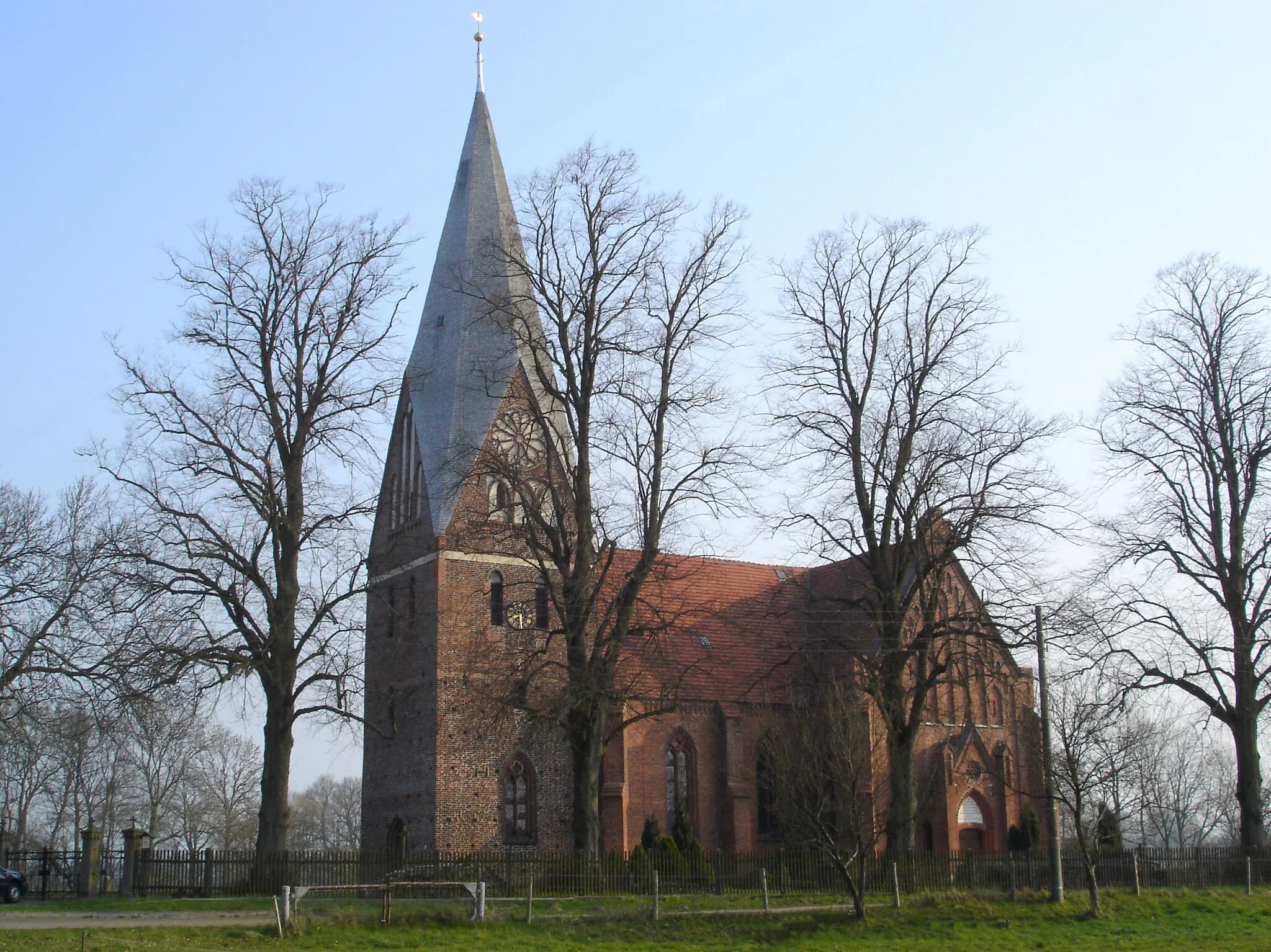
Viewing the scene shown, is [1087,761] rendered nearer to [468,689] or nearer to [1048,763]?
[1048,763]

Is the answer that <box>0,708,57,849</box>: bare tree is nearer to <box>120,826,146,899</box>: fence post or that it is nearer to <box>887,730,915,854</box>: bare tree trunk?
<box>120,826,146,899</box>: fence post

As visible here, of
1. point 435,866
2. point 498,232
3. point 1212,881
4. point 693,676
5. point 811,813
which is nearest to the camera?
point 811,813

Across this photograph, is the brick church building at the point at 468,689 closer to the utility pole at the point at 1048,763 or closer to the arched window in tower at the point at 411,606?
the arched window in tower at the point at 411,606

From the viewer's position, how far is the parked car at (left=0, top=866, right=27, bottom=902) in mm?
29797

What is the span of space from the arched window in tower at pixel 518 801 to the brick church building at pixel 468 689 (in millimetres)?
52

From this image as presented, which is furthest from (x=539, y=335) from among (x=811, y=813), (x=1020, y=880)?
(x=1020, y=880)

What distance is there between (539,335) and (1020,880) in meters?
18.0

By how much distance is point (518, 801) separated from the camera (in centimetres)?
3588

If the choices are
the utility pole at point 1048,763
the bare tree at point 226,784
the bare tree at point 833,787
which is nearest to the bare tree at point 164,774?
the bare tree at point 226,784

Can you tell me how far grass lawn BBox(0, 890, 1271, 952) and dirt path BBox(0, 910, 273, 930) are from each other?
0.79 meters

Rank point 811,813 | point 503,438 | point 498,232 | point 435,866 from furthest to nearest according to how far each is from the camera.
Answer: point 498,232
point 503,438
point 435,866
point 811,813

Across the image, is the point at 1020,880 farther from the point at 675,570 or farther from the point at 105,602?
the point at 105,602

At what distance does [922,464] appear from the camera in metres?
31.9

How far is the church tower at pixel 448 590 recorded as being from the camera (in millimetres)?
34469
